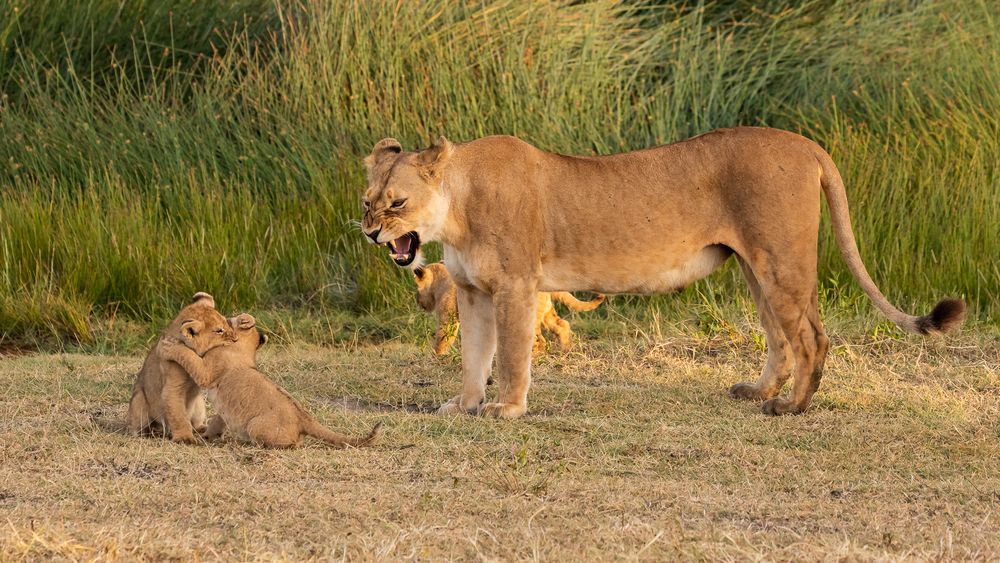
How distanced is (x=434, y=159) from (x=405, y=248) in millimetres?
437

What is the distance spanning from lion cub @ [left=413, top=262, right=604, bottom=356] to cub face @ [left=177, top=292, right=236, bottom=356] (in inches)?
93.7

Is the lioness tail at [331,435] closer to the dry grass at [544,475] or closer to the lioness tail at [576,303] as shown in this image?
the dry grass at [544,475]

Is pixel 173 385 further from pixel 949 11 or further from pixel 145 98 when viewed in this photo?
pixel 949 11

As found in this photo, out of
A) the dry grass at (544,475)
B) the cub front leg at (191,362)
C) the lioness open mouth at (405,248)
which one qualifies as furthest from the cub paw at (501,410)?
the cub front leg at (191,362)

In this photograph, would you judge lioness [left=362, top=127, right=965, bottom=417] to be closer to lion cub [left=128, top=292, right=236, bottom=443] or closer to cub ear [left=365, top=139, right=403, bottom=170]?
cub ear [left=365, top=139, right=403, bottom=170]

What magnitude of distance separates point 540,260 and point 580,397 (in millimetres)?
794

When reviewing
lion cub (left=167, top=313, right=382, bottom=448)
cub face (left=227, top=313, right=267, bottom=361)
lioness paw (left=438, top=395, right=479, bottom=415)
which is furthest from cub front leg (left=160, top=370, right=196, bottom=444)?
lioness paw (left=438, top=395, right=479, bottom=415)

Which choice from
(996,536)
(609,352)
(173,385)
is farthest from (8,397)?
(996,536)

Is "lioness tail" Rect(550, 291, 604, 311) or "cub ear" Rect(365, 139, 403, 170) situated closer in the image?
"cub ear" Rect(365, 139, 403, 170)

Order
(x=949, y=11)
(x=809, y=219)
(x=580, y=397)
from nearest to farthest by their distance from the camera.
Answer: (x=809, y=219), (x=580, y=397), (x=949, y=11)

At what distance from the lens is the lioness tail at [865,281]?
651 centimetres

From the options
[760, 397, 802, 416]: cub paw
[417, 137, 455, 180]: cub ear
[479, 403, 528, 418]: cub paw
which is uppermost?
[417, 137, 455, 180]: cub ear

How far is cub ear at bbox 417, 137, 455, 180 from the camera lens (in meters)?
6.43

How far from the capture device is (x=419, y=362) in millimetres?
8219
